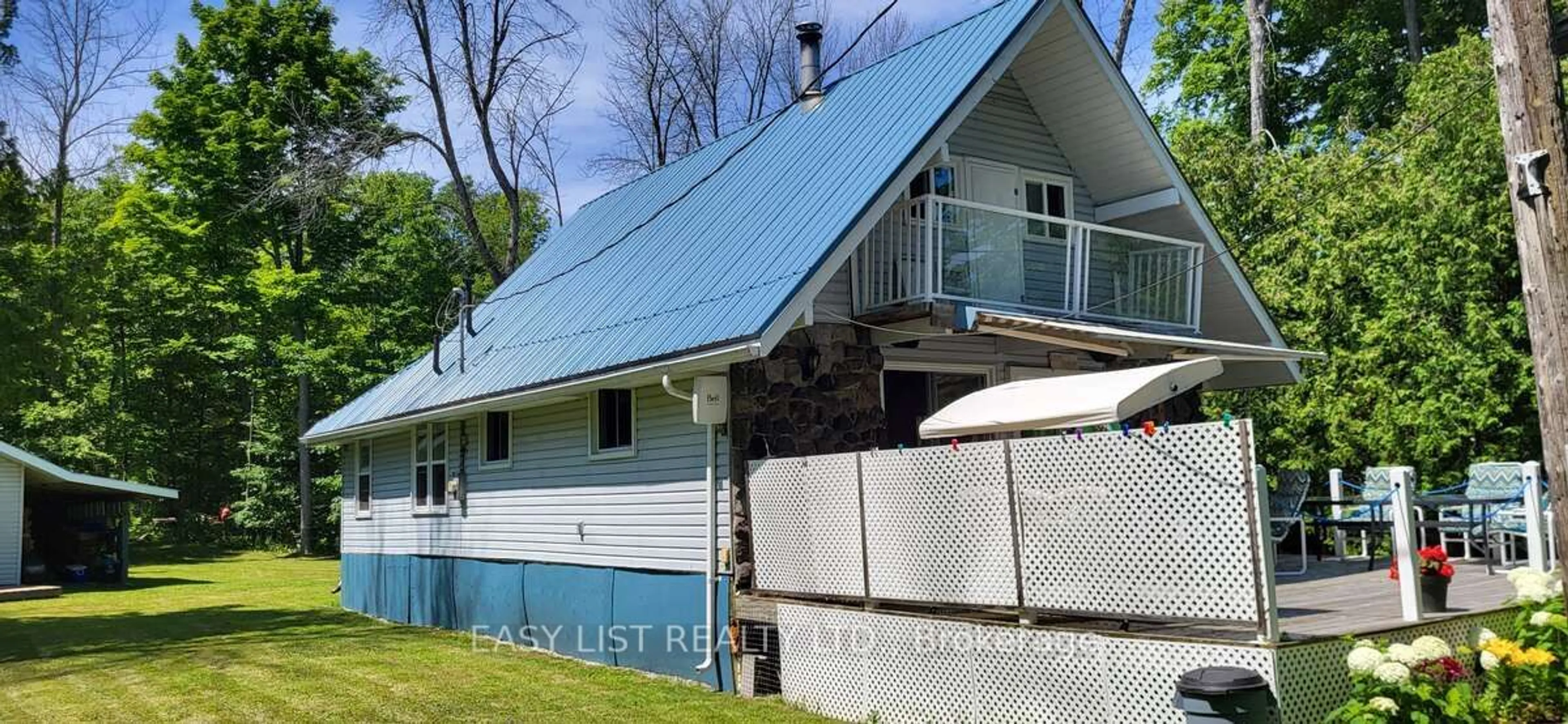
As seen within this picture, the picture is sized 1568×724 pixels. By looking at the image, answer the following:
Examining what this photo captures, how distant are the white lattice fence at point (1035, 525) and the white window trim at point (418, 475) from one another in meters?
7.43

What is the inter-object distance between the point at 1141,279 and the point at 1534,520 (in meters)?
4.69

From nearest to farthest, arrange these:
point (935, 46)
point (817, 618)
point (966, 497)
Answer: point (966, 497) → point (817, 618) → point (935, 46)

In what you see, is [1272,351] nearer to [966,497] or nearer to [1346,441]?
[966,497]

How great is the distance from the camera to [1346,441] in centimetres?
1962

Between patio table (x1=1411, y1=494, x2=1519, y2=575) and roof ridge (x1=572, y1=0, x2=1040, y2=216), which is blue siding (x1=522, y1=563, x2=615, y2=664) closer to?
roof ridge (x1=572, y1=0, x2=1040, y2=216)

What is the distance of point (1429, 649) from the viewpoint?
283 inches

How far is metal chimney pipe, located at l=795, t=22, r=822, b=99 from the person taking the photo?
49.1ft

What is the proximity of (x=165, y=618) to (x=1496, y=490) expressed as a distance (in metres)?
19.1

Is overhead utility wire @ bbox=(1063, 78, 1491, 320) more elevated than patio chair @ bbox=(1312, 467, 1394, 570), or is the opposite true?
overhead utility wire @ bbox=(1063, 78, 1491, 320)

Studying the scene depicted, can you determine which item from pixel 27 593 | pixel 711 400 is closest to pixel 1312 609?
pixel 711 400

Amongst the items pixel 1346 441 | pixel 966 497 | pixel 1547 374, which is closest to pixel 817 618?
pixel 966 497

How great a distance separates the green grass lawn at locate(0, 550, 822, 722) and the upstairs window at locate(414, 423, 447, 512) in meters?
1.77

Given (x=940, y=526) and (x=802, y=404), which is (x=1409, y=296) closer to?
(x=802, y=404)

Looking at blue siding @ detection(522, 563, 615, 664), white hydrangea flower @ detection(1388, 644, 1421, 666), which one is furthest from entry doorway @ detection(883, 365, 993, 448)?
white hydrangea flower @ detection(1388, 644, 1421, 666)
